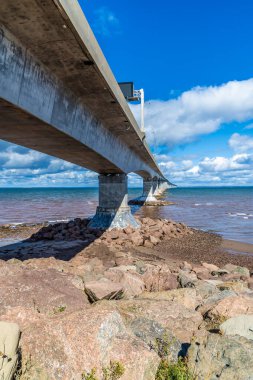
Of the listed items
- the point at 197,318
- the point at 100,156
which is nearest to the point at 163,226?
the point at 100,156

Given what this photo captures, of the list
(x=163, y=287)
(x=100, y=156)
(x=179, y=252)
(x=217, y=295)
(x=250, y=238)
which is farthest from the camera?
(x=250, y=238)

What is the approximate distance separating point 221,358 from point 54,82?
23.5 feet

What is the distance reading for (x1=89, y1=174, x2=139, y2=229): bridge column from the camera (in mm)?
20328

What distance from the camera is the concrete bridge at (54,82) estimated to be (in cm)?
570

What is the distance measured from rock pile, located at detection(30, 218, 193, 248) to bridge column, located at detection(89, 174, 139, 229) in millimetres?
760

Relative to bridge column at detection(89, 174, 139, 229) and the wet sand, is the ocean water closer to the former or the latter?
the wet sand

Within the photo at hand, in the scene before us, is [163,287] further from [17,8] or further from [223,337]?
[17,8]

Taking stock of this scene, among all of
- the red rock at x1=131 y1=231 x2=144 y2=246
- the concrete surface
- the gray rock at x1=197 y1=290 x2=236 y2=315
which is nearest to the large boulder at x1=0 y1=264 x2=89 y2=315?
the gray rock at x1=197 y1=290 x2=236 y2=315

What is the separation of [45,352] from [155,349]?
141 cm

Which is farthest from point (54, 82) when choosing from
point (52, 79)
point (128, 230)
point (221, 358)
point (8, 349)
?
point (128, 230)

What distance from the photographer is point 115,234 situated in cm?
1830

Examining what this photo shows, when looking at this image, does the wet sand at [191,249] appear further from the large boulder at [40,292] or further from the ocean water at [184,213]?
the large boulder at [40,292]

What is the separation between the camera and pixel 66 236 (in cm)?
1794

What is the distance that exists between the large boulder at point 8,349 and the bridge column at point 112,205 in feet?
54.0
